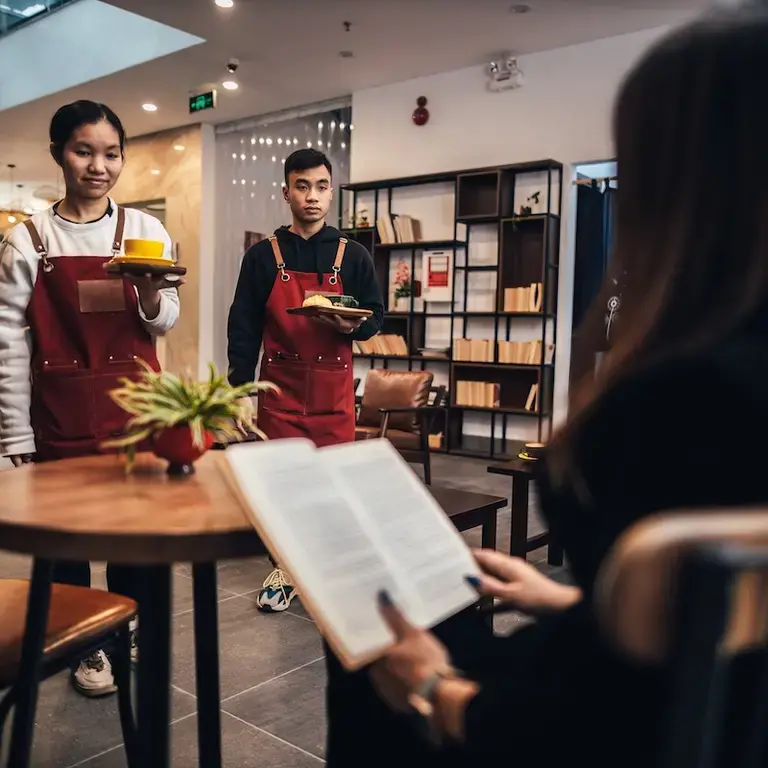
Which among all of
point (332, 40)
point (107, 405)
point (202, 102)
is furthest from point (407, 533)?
point (202, 102)

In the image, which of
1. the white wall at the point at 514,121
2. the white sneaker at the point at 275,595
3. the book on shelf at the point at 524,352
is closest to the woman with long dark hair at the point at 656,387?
the white sneaker at the point at 275,595

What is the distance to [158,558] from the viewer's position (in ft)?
3.00

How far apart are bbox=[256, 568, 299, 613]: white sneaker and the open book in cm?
183

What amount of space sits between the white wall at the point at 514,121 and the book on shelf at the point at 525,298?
0.26 m

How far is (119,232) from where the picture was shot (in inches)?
81.8

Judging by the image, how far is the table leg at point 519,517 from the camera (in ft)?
10.8

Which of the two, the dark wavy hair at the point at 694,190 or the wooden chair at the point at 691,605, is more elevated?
the dark wavy hair at the point at 694,190

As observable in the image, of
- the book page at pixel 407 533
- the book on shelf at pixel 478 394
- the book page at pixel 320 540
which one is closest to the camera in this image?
the book page at pixel 320 540

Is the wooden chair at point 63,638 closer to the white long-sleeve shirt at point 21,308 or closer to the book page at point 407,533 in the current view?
the white long-sleeve shirt at point 21,308

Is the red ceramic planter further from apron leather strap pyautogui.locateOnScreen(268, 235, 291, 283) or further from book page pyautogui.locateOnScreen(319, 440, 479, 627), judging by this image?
apron leather strap pyautogui.locateOnScreen(268, 235, 291, 283)

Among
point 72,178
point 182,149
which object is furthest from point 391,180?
point 72,178

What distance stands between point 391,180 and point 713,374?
689 cm

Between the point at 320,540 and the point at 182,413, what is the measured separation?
1.49 feet

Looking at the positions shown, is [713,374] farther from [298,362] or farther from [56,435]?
[298,362]
